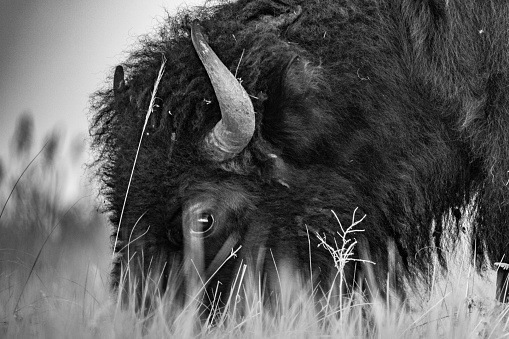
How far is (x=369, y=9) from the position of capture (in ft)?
12.9

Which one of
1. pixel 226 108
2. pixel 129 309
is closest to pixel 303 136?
pixel 226 108

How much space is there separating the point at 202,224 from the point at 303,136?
68cm

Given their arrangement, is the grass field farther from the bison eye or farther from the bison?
the bison eye

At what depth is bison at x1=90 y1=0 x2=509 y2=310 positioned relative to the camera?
3498mm

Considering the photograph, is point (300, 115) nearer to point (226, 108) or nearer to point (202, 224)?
point (226, 108)

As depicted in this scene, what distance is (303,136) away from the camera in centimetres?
363

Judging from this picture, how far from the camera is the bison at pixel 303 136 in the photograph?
350cm

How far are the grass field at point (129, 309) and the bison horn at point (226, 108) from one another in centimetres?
70

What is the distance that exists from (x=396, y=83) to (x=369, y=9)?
0.44m

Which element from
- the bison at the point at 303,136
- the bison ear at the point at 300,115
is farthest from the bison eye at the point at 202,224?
the bison ear at the point at 300,115

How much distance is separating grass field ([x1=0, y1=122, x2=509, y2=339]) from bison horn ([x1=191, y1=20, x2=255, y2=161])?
2.31 feet

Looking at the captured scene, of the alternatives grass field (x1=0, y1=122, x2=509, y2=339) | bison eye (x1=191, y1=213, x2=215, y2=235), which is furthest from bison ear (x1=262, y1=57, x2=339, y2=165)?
grass field (x1=0, y1=122, x2=509, y2=339)

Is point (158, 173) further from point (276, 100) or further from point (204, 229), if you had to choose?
point (276, 100)

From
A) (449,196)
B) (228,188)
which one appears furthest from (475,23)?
Result: (228,188)
